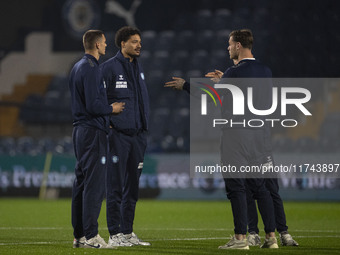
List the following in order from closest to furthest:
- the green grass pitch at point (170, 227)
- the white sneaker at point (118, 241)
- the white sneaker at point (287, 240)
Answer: the green grass pitch at point (170, 227) → the white sneaker at point (118, 241) → the white sneaker at point (287, 240)

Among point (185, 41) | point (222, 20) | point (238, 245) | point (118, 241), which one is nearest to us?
point (238, 245)

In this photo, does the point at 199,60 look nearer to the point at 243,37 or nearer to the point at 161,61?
the point at 161,61

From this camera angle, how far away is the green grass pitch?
308 inches

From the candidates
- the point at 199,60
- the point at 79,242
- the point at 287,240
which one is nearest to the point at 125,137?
the point at 79,242

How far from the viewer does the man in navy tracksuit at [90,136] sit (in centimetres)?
773

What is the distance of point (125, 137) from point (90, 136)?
0.68 meters

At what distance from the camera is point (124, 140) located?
27.3 ft

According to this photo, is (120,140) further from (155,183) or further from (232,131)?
(155,183)

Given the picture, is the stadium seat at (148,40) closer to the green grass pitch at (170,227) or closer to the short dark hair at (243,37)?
the green grass pitch at (170,227)

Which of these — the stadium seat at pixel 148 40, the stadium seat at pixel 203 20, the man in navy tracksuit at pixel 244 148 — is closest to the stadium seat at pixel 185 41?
the stadium seat at pixel 203 20

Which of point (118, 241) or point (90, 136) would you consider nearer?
point (90, 136)

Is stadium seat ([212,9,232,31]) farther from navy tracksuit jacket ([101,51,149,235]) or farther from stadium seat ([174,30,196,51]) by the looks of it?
navy tracksuit jacket ([101,51,149,235])

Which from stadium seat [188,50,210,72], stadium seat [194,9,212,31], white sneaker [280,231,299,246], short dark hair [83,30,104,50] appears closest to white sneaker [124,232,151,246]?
white sneaker [280,231,299,246]

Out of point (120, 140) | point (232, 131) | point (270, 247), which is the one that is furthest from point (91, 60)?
point (270, 247)
